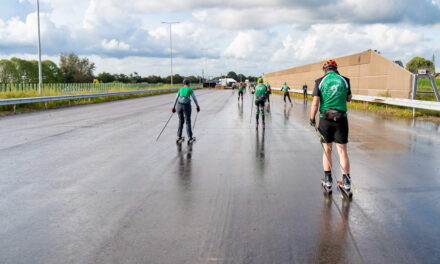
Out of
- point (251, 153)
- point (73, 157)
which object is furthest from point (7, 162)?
point (251, 153)

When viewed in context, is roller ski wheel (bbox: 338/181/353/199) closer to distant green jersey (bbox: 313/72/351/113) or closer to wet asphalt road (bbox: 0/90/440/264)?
wet asphalt road (bbox: 0/90/440/264)

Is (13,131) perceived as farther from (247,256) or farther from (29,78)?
(29,78)

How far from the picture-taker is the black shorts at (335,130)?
19.2 ft

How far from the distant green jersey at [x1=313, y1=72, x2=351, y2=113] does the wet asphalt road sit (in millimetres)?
1351

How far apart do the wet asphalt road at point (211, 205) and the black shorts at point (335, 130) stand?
85 cm

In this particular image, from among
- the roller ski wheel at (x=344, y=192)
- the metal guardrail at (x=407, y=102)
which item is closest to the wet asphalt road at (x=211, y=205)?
the roller ski wheel at (x=344, y=192)

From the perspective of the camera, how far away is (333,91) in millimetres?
5840

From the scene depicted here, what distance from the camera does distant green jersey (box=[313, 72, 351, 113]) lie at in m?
5.83

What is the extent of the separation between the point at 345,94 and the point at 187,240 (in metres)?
3.34

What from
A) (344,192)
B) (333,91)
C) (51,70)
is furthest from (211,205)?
(51,70)

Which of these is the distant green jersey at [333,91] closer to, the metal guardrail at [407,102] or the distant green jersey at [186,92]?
the distant green jersey at [186,92]

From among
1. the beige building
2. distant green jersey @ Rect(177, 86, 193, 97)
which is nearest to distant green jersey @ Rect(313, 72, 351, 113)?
distant green jersey @ Rect(177, 86, 193, 97)

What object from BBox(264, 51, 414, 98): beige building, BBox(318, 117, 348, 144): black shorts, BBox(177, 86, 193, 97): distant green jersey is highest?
BBox(264, 51, 414, 98): beige building

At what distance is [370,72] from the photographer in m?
26.3
